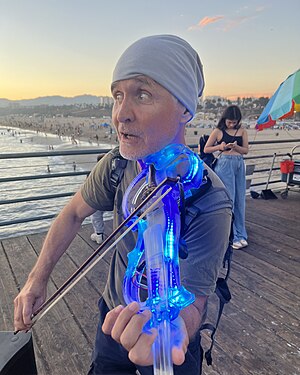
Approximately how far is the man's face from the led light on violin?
0.11 metres

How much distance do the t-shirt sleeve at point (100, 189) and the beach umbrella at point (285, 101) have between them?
3.95m

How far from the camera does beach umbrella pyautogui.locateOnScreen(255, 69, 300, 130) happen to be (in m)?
4.19

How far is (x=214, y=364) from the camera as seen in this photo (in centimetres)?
176

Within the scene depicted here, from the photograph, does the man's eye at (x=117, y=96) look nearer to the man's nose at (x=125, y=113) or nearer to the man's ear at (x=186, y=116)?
the man's nose at (x=125, y=113)

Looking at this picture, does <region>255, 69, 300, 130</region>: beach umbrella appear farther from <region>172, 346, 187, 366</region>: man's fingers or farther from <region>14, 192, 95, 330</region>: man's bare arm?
<region>172, 346, 187, 366</region>: man's fingers

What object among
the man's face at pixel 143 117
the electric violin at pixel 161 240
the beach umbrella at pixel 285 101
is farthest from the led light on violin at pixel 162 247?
the beach umbrella at pixel 285 101

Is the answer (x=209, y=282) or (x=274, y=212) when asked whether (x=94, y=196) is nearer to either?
(x=209, y=282)

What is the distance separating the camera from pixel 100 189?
120cm

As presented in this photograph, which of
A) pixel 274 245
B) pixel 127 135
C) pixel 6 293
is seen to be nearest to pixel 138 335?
pixel 127 135

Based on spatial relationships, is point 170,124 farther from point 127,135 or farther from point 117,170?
point 117,170

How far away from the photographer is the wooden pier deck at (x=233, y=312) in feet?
5.84

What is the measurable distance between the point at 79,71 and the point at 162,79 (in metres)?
21.5

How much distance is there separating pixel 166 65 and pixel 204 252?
58 cm

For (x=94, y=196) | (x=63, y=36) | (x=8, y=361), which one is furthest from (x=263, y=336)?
(x=63, y=36)
